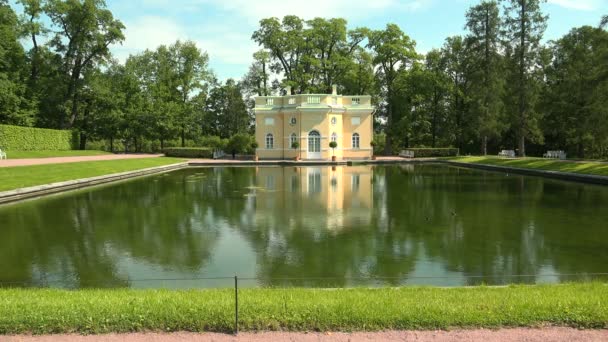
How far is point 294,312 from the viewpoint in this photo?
436 cm

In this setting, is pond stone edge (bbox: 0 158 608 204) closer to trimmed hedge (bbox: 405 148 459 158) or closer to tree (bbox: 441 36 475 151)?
trimmed hedge (bbox: 405 148 459 158)

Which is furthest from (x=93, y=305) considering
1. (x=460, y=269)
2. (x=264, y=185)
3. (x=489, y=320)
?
(x=264, y=185)

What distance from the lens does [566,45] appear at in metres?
38.3

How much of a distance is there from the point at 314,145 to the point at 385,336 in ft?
126

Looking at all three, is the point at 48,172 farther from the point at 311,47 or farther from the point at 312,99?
the point at 311,47

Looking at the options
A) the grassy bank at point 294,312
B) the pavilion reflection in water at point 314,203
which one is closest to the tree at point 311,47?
the pavilion reflection in water at point 314,203

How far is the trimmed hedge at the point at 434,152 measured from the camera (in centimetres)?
4512

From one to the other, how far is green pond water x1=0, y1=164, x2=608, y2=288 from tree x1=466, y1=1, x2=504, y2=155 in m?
21.7

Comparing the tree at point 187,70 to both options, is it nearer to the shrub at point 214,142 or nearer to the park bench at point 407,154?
the shrub at point 214,142

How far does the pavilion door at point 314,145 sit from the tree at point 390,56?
950cm

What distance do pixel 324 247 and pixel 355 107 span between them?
37140mm

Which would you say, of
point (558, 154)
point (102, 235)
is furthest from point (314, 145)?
point (102, 235)

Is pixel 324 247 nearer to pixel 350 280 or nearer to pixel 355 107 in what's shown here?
pixel 350 280

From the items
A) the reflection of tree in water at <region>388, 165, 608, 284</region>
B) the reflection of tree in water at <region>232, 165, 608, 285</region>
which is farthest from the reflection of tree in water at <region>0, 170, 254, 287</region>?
the reflection of tree in water at <region>388, 165, 608, 284</region>
